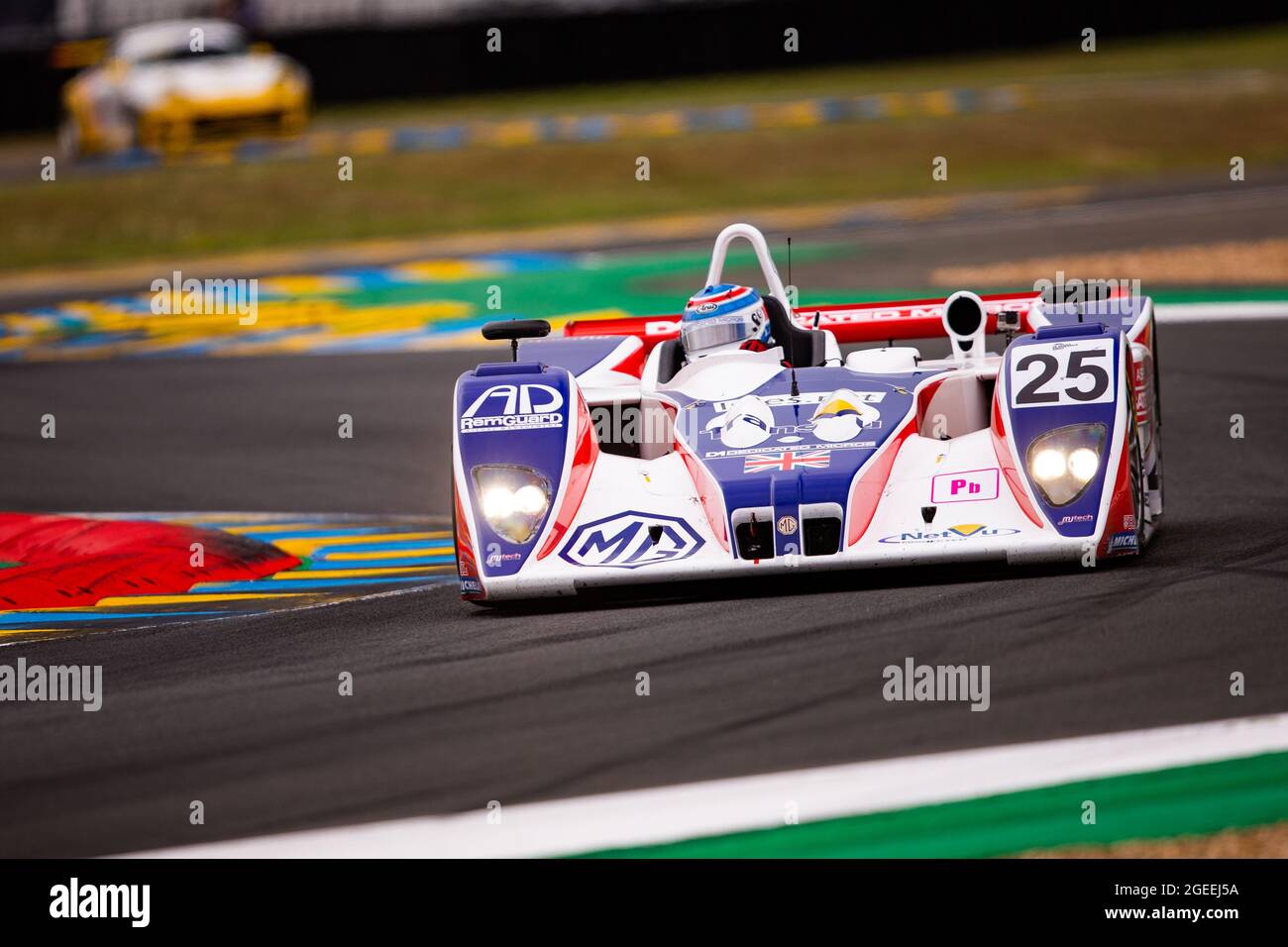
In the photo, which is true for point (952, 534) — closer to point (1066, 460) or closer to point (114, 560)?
point (1066, 460)

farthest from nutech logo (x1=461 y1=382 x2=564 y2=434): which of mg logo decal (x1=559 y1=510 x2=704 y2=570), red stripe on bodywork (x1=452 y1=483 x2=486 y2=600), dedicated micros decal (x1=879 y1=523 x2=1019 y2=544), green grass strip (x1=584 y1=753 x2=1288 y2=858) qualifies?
green grass strip (x1=584 y1=753 x2=1288 y2=858)

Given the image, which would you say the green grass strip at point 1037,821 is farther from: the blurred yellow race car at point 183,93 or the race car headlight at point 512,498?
the blurred yellow race car at point 183,93

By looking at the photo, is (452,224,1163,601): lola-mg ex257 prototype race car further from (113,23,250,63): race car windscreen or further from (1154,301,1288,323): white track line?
(113,23,250,63): race car windscreen

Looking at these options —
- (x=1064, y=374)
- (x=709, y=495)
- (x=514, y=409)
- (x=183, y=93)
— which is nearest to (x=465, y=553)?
(x=514, y=409)

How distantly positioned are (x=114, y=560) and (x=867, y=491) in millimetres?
3656

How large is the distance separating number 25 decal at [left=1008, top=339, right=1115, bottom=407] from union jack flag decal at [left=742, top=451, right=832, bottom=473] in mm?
780

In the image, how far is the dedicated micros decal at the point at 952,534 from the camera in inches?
280

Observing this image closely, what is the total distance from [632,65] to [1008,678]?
27.5 m

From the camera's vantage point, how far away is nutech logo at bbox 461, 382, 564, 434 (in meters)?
7.72

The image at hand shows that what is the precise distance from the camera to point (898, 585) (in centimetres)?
723

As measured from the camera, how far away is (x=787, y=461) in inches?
290

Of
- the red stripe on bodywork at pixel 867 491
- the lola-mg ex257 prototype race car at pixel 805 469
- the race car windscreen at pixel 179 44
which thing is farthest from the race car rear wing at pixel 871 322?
the race car windscreen at pixel 179 44

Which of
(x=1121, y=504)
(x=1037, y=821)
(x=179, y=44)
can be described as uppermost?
(x=179, y=44)
